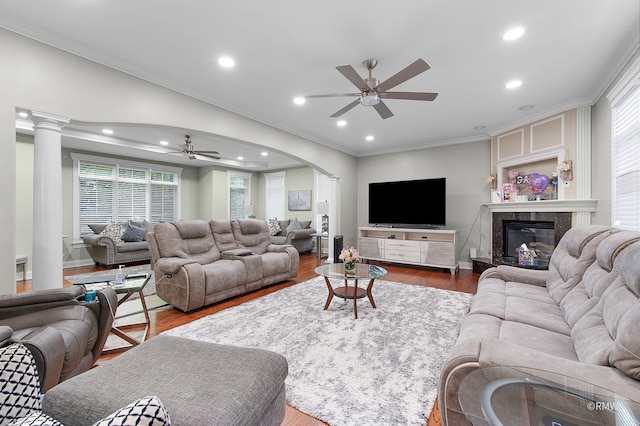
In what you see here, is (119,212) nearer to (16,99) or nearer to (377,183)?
(16,99)

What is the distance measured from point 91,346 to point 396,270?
474 cm

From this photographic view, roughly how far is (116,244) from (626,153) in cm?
794

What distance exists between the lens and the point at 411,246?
561 centimetres

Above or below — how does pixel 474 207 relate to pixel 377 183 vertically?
below

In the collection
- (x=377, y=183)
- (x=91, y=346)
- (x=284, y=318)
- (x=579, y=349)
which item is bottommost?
(x=284, y=318)

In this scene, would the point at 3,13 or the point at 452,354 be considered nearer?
the point at 452,354

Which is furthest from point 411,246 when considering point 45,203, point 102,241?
→ point 102,241

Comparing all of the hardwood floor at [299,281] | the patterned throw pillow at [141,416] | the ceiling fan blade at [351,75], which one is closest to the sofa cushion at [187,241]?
the hardwood floor at [299,281]

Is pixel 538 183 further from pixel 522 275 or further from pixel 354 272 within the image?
pixel 354 272

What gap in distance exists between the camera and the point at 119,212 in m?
6.80

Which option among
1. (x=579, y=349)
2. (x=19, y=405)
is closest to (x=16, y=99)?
(x=19, y=405)

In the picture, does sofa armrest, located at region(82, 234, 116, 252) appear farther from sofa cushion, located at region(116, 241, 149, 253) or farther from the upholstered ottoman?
the upholstered ottoman

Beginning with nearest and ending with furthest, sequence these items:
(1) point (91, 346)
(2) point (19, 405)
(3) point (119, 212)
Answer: (2) point (19, 405), (1) point (91, 346), (3) point (119, 212)

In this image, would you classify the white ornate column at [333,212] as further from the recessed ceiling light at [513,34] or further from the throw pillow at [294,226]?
the recessed ceiling light at [513,34]
